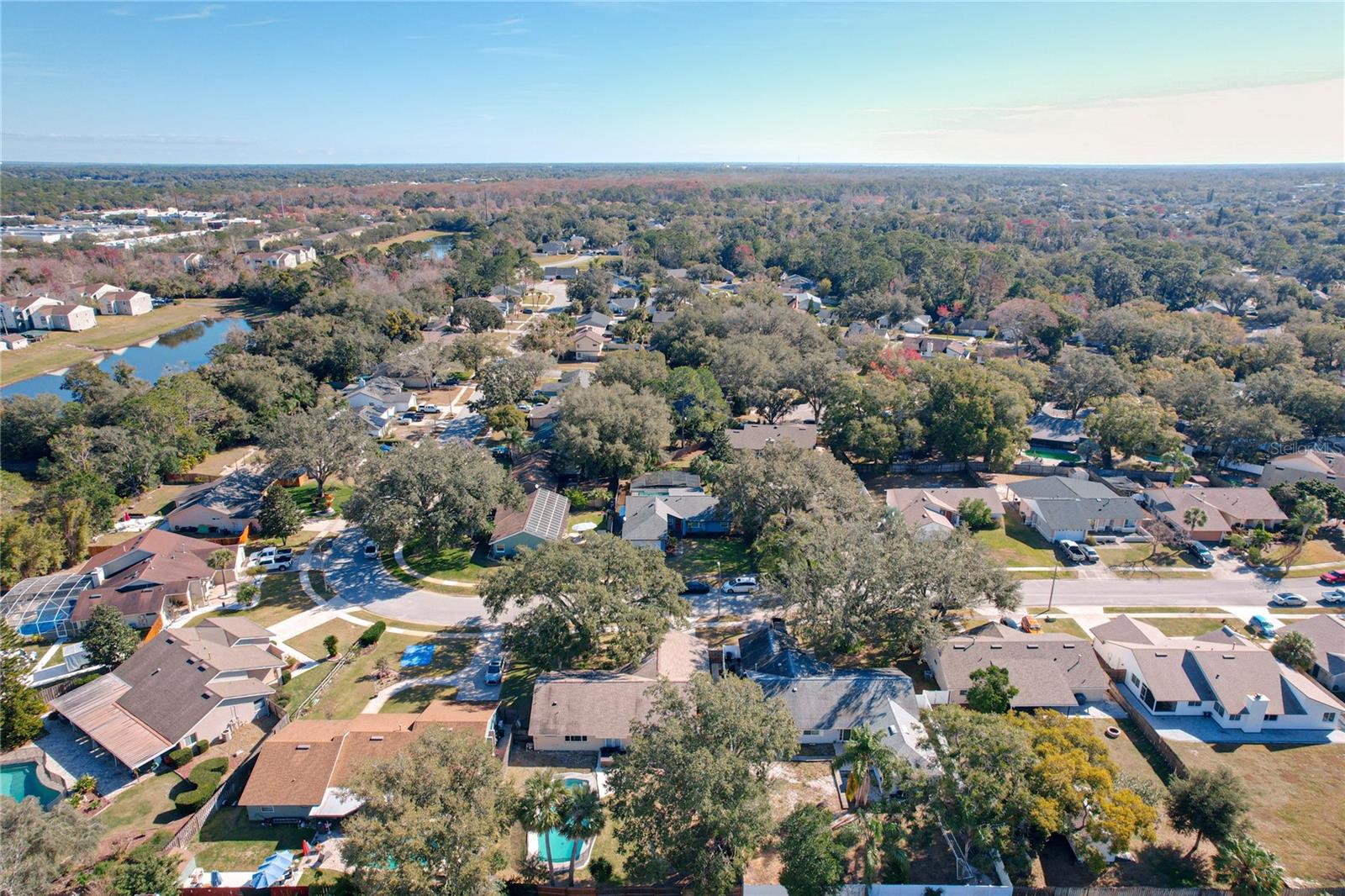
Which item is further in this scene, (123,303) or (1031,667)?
(123,303)

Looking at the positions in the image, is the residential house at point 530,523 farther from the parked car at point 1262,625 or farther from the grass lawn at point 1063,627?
the parked car at point 1262,625

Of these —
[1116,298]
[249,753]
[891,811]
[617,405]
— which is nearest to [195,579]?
[249,753]

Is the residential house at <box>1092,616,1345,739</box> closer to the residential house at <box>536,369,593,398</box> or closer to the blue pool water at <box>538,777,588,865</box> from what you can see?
the blue pool water at <box>538,777,588,865</box>

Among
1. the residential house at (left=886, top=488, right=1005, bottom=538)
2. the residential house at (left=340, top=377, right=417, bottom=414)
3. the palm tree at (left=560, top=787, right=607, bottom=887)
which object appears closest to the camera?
the palm tree at (left=560, top=787, right=607, bottom=887)

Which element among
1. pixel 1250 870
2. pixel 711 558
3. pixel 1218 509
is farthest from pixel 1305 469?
pixel 711 558

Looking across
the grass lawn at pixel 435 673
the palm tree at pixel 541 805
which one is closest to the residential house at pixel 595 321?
the grass lawn at pixel 435 673

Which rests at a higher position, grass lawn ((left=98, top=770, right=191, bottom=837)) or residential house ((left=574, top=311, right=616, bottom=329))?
residential house ((left=574, top=311, right=616, bottom=329))

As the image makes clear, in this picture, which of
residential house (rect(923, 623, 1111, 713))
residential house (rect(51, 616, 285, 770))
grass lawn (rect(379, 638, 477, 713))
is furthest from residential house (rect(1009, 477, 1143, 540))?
residential house (rect(51, 616, 285, 770))

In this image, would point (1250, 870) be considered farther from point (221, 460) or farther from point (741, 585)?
point (221, 460)
